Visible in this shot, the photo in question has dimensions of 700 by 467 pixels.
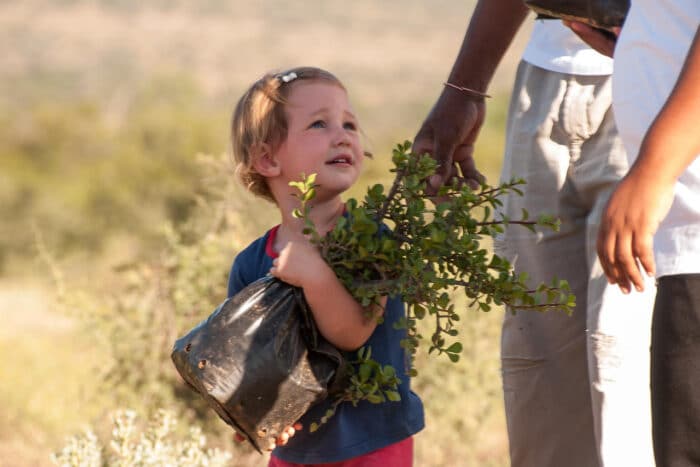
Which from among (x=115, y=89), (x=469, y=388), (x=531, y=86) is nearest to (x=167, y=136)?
(x=469, y=388)

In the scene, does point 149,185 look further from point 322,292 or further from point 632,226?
point 632,226

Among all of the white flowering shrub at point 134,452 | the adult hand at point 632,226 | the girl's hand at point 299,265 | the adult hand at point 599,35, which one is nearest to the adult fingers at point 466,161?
the adult hand at point 599,35

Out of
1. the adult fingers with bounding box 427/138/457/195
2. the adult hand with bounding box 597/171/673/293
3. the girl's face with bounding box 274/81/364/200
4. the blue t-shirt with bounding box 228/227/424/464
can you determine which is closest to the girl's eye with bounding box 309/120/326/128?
the girl's face with bounding box 274/81/364/200

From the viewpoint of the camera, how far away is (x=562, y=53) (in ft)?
10.2

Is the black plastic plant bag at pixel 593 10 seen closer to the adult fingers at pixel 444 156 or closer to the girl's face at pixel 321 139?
the girl's face at pixel 321 139

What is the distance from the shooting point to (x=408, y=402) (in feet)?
9.02

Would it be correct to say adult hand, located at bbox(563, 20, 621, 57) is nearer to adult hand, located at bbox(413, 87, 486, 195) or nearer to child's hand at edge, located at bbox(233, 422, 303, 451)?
adult hand, located at bbox(413, 87, 486, 195)

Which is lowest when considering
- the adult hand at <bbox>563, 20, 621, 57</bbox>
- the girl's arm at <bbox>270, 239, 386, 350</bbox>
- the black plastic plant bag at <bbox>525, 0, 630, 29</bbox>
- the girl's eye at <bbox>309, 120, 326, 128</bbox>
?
the girl's arm at <bbox>270, 239, 386, 350</bbox>

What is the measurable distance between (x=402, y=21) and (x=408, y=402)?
143ft

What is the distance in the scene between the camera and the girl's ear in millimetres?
2846

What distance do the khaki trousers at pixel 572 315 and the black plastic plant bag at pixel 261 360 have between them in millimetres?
763

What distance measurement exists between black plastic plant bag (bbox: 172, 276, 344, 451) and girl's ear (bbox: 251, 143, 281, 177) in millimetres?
399

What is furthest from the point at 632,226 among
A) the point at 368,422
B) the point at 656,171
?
the point at 368,422

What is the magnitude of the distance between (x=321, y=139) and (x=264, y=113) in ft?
0.54
